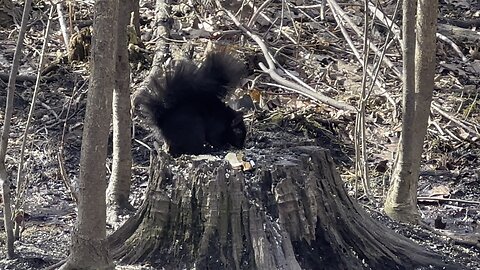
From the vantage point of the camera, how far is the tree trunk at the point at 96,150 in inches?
119

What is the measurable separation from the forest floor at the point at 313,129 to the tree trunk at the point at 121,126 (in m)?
0.29

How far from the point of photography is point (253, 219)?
11.2 ft

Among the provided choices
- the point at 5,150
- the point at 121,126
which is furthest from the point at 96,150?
the point at 121,126

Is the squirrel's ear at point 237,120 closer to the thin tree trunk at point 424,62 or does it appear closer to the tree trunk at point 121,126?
the tree trunk at point 121,126

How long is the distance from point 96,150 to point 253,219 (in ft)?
2.36

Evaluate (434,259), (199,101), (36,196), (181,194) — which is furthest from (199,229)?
(36,196)

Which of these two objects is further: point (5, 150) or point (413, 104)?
point (413, 104)

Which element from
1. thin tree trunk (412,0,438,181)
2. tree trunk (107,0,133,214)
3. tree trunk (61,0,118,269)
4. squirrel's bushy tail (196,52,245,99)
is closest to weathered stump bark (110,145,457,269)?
tree trunk (61,0,118,269)

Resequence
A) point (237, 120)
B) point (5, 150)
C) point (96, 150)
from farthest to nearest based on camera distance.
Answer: point (237, 120) < point (5, 150) < point (96, 150)

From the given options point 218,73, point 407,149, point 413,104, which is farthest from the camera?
point 407,149

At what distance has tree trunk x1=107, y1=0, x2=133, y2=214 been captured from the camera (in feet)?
14.8

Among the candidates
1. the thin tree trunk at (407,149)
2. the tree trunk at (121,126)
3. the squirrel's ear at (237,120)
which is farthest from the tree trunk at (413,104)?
the tree trunk at (121,126)

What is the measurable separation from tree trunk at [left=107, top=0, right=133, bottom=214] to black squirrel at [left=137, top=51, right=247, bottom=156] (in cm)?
50

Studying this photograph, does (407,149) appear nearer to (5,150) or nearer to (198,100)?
(198,100)
